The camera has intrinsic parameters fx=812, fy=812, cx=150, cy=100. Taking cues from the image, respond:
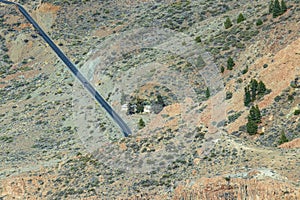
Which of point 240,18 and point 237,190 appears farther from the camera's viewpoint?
point 240,18

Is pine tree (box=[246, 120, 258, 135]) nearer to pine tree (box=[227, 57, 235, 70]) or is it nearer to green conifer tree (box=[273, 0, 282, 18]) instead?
pine tree (box=[227, 57, 235, 70])

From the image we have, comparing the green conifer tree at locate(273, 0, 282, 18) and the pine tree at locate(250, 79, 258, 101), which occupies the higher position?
the green conifer tree at locate(273, 0, 282, 18)

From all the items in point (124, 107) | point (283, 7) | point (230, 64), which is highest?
point (124, 107)

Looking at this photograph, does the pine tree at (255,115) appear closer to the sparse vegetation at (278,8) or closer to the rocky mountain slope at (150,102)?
the rocky mountain slope at (150,102)

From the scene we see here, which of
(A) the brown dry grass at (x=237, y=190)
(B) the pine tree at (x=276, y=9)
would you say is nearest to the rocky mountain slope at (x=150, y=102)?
(A) the brown dry grass at (x=237, y=190)

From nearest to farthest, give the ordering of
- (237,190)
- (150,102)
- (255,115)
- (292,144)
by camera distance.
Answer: (237,190), (292,144), (255,115), (150,102)

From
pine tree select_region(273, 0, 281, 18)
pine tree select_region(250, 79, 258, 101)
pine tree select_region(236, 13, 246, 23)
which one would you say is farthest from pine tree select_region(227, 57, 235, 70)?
pine tree select_region(236, 13, 246, 23)

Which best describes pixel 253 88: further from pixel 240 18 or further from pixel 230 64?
pixel 240 18

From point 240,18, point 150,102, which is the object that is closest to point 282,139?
point 150,102
